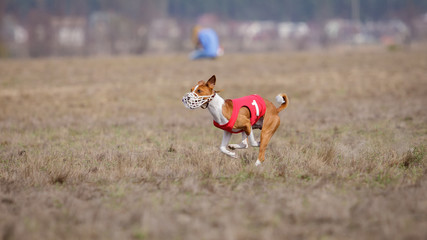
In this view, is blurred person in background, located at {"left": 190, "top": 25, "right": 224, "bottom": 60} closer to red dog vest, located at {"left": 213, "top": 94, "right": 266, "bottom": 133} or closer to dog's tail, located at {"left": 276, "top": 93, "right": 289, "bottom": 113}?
dog's tail, located at {"left": 276, "top": 93, "right": 289, "bottom": 113}

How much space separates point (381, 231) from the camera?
4.88 m

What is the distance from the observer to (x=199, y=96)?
7602mm

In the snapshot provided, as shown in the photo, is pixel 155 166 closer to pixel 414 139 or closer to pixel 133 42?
pixel 414 139

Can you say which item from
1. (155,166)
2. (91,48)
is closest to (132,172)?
(155,166)

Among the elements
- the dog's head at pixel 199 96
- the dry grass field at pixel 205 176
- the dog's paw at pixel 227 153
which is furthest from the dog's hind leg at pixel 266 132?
the dog's head at pixel 199 96

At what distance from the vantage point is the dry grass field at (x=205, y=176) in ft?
16.8

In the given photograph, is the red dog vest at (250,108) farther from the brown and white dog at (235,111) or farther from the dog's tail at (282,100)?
the dog's tail at (282,100)

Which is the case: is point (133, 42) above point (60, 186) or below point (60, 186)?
above

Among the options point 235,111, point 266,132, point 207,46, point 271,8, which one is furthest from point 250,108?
point 271,8

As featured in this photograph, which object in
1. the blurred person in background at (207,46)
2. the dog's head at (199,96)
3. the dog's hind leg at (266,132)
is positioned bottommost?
the dog's hind leg at (266,132)

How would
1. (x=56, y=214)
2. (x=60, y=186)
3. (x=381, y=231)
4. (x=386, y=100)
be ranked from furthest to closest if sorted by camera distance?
(x=386, y=100) → (x=60, y=186) → (x=56, y=214) → (x=381, y=231)

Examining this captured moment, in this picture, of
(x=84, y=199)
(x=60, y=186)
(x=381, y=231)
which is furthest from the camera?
(x=60, y=186)

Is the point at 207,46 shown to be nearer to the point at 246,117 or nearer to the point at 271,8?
the point at 246,117

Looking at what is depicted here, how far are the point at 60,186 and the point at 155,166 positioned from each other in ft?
5.05
